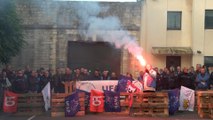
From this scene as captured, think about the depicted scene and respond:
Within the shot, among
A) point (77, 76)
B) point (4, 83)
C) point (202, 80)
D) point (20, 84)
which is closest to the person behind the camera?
point (20, 84)

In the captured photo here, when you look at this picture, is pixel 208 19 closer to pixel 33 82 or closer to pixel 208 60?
pixel 208 60

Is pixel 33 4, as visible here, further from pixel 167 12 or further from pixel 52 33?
pixel 167 12

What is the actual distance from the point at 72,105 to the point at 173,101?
390 centimetres

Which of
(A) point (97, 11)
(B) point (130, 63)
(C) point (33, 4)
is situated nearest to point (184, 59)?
(B) point (130, 63)

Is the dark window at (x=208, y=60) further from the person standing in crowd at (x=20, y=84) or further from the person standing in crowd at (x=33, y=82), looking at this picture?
the person standing in crowd at (x=20, y=84)

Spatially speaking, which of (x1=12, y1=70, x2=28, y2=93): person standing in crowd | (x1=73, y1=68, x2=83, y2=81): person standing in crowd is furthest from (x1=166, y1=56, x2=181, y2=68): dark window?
(x1=12, y1=70, x2=28, y2=93): person standing in crowd

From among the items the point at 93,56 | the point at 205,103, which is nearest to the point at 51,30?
the point at 93,56

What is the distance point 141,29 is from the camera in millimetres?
30484

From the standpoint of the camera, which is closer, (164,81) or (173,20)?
(164,81)

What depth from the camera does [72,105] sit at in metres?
18.6

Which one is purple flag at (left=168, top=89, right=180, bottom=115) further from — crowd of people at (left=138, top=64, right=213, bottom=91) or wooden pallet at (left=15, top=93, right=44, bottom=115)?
wooden pallet at (left=15, top=93, right=44, bottom=115)

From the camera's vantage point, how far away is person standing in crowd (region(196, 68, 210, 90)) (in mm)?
20703

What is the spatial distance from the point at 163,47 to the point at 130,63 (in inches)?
91.0

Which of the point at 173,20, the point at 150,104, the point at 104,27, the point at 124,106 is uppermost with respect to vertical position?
the point at 173,20
